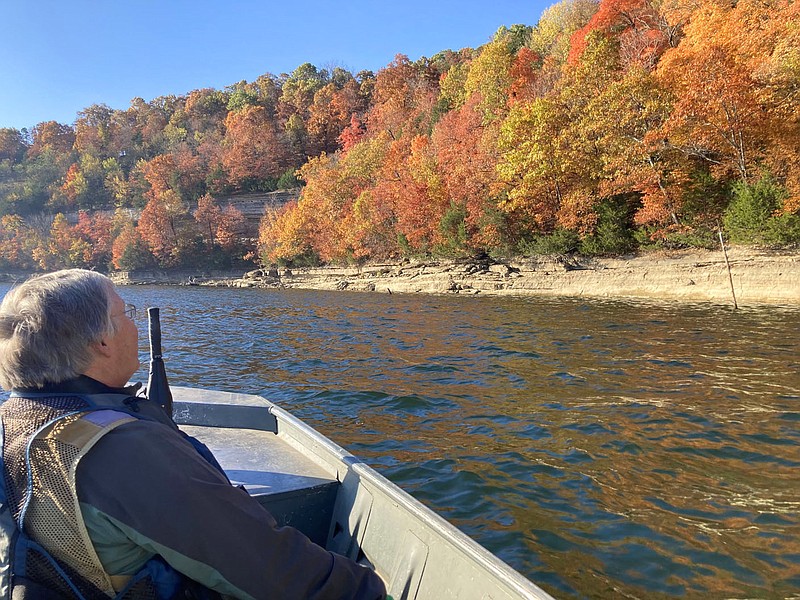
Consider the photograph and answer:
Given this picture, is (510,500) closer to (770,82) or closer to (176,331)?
(176,331)

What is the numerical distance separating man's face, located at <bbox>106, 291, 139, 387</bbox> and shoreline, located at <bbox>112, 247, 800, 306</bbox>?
21.1 meters

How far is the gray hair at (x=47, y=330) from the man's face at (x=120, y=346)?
1.9 inches

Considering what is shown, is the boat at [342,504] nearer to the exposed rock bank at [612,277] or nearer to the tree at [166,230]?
the exposed rock bank at [612,277]

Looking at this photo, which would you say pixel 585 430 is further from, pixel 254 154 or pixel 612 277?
pixel 254 154

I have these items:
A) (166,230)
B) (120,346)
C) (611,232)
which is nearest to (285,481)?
(120,346)

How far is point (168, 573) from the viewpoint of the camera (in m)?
1.72

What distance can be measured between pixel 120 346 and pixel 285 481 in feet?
6.51

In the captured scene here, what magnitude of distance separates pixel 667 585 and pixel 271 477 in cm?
300

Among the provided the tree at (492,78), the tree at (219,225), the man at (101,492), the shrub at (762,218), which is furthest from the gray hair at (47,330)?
the tree at (219,225)

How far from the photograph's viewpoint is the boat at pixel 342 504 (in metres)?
2.38

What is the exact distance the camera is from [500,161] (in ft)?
106

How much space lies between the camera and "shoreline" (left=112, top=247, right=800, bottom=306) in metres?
19.0

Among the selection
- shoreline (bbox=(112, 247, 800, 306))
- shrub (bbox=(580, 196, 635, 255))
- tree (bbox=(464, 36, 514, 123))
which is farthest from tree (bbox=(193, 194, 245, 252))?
shrub (bbox=(580, 196, 635, 255))

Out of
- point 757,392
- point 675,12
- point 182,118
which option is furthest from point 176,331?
point 182,118
